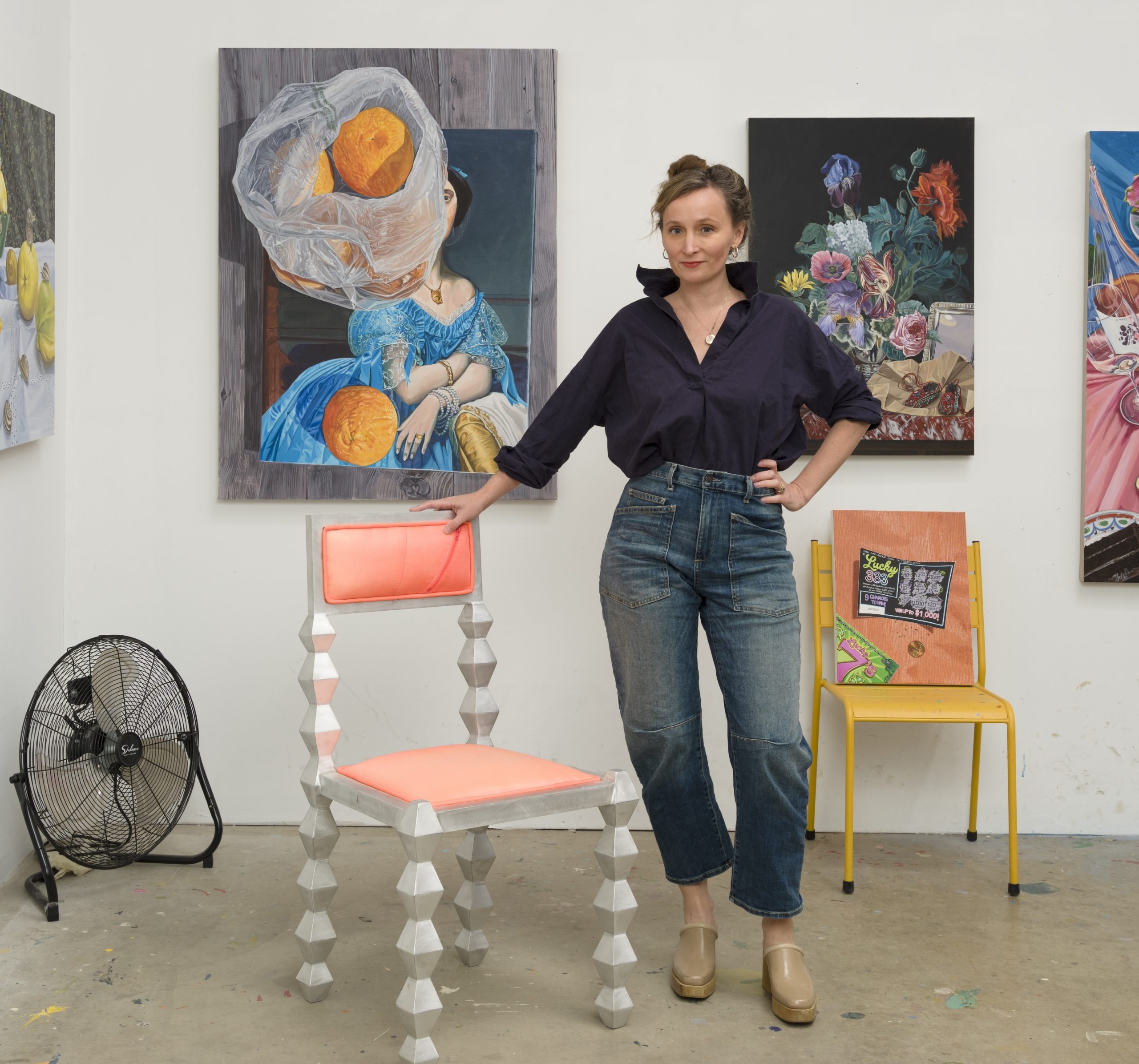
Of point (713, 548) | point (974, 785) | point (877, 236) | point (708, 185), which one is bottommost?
point (974, 785)

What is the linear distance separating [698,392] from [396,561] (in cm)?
70

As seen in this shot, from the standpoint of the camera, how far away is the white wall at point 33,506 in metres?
2.86

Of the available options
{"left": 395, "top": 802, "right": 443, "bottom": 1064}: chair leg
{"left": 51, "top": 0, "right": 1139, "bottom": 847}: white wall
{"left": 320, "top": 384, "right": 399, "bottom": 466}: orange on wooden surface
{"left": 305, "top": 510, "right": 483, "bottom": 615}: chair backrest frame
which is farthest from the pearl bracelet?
{"left": 395, "top": 802, "right": 443, "bottom": 1064}: chair leg

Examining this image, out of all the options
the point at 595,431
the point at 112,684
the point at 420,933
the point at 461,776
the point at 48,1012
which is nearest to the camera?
the point at 420,933

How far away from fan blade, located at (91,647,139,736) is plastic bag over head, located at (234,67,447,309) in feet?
3.61

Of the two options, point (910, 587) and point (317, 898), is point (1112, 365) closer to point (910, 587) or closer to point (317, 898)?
point (910, 587)

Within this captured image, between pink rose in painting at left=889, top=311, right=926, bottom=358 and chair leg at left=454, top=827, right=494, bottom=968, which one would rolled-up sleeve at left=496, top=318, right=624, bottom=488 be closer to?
chair leg at left=454, top=827, right=494, bottom=968

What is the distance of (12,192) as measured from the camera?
107 inches

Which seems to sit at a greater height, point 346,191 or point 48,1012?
point 346,191

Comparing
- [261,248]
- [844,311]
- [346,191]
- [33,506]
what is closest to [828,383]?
[844,311]

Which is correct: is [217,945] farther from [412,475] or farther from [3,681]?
A: [412,475]

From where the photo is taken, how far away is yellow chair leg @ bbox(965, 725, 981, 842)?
3195mm

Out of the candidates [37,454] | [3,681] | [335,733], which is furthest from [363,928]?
[37,454]

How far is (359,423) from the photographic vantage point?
10.5ft
